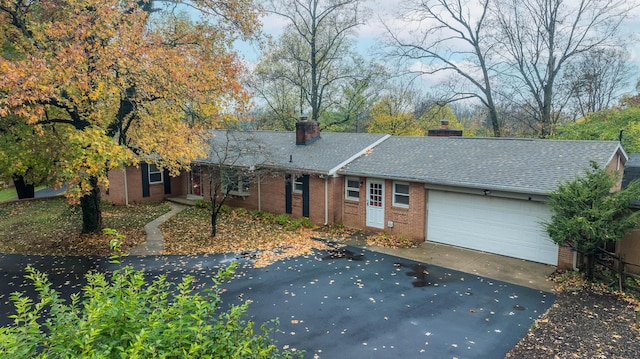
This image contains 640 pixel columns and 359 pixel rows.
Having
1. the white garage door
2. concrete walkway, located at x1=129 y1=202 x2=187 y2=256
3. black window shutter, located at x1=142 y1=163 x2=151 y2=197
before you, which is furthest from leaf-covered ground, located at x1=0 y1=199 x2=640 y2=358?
the white garage door

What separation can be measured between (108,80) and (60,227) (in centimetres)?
927

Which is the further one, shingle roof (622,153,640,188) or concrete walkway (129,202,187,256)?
shingle roof (622,153,640,188)

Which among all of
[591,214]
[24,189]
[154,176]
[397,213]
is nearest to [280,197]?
[397,213]

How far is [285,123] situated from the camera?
3572 cm

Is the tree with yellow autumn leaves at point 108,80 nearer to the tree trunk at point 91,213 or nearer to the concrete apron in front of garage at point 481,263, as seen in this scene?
the tree trunk at point 91,213

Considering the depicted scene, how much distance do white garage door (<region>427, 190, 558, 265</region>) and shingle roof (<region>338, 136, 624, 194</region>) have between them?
2.27ft

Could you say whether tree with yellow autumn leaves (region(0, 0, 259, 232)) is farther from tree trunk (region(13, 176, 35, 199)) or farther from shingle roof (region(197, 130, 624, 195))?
tree trunk (region(13, 176, 35, 199))

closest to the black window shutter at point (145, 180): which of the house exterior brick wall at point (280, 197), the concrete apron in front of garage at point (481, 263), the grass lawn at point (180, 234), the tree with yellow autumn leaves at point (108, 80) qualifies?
the grass lawn at point (180, 234)

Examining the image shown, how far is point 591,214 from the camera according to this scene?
10.0 m

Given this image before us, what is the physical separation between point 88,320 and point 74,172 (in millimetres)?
9743

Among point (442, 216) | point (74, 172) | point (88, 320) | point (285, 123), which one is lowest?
point (442, 216)

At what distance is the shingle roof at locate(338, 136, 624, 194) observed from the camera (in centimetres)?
1280

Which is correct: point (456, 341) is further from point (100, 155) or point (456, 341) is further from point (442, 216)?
point (100, 155)

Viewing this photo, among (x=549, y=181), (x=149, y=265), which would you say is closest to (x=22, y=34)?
(x=149, y=265)
